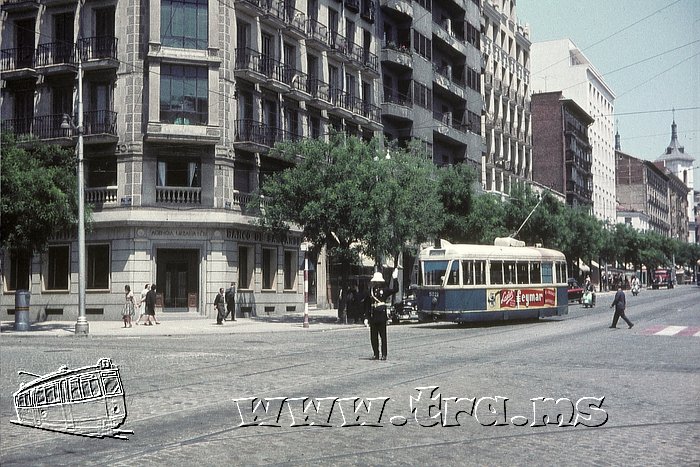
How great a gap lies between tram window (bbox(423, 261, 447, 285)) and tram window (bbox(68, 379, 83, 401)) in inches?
817

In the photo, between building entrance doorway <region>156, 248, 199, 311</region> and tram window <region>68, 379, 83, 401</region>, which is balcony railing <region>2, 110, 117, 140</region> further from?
tram window <region>68, 379, 83, 401</region>

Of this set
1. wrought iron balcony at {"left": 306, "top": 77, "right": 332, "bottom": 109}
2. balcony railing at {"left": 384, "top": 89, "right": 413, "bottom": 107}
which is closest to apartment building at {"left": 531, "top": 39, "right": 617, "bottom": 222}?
balcony railing at {"left": 384, "top": 89, "right": 413, "bottom": 107}

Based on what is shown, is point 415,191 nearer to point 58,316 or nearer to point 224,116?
point 224,116

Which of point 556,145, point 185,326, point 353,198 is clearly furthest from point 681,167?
point 185,326

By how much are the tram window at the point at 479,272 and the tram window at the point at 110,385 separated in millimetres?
19132

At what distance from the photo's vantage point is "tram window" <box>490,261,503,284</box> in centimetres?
2867

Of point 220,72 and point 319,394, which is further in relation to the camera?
point 220,72

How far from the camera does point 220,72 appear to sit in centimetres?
3622

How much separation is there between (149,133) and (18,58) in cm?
839

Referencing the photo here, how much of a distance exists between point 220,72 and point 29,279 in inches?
510

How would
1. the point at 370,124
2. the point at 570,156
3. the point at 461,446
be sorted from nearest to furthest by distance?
the point at 461,446
the point at 370,124
the point at 570,156

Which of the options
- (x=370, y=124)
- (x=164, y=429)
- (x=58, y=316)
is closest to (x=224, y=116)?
(x=58, y=316)

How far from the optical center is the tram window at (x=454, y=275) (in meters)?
27.9

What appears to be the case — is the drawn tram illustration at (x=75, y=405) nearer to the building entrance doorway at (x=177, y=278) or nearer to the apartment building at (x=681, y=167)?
the building entrance doorway at (x=177, y=278)
